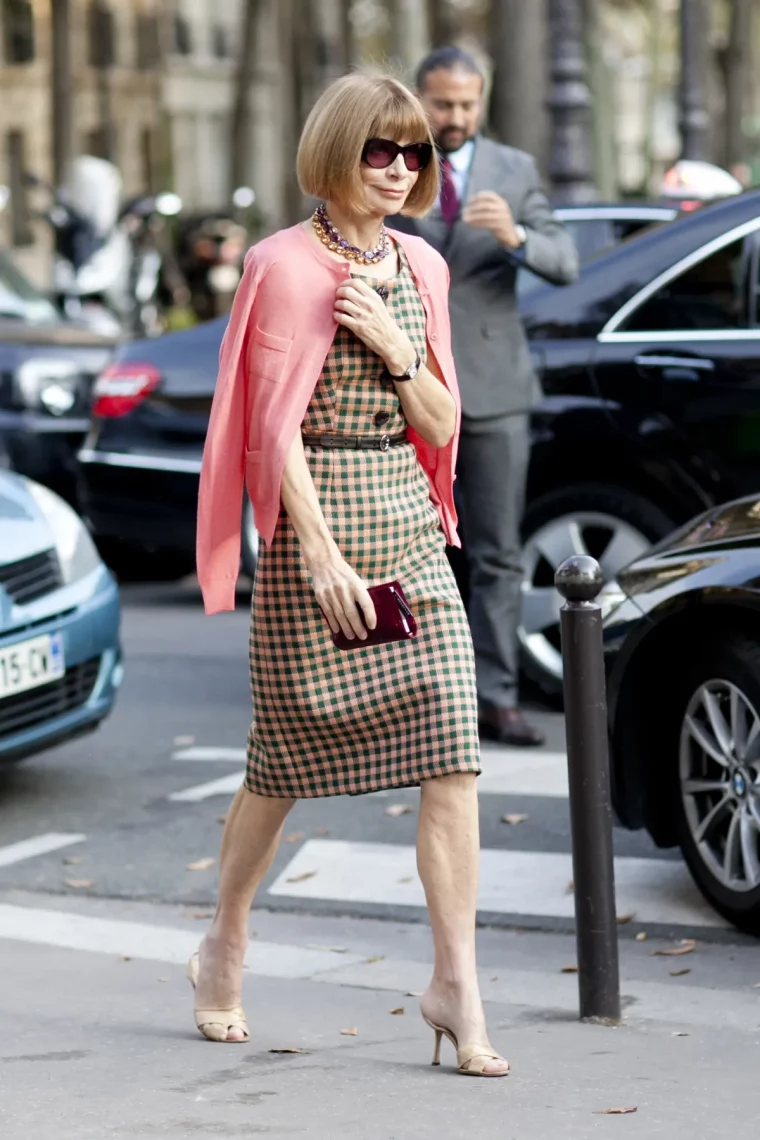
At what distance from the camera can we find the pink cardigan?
4328 mm

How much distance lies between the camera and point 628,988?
5.16 meters

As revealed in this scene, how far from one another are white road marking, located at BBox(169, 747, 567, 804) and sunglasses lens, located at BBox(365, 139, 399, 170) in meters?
3.10

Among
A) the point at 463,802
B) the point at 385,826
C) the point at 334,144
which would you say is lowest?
the point at 385,826

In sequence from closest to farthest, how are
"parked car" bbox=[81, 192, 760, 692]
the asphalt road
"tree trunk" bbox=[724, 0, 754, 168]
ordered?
the asphalt road
"parked car" bbox=[81, 192, 760, 692]
"tree trunk" bbox=[724, 0, 754, 168]

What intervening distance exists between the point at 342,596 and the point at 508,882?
2.12 meters

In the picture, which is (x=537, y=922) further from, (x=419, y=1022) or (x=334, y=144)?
(x=334, y=144)

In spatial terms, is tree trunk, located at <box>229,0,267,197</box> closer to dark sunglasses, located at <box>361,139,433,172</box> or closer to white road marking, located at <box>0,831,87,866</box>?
white road marking, located at <box>0,831,87,866</box>

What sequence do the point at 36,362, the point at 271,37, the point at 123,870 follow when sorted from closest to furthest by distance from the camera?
the point at 123,870
the point at 36,362
the point at 271,37

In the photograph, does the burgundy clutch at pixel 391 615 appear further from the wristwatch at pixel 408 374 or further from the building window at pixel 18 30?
the building window at pixel 18 30

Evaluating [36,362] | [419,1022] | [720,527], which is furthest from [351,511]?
[36,362]

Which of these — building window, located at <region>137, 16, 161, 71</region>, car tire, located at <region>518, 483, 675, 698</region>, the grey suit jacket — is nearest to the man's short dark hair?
the grey suit jacket

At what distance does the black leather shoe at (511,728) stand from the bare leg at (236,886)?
3.22 metres

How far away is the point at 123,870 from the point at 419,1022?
1.77 metres

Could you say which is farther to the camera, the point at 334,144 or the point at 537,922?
the point at 537,922
